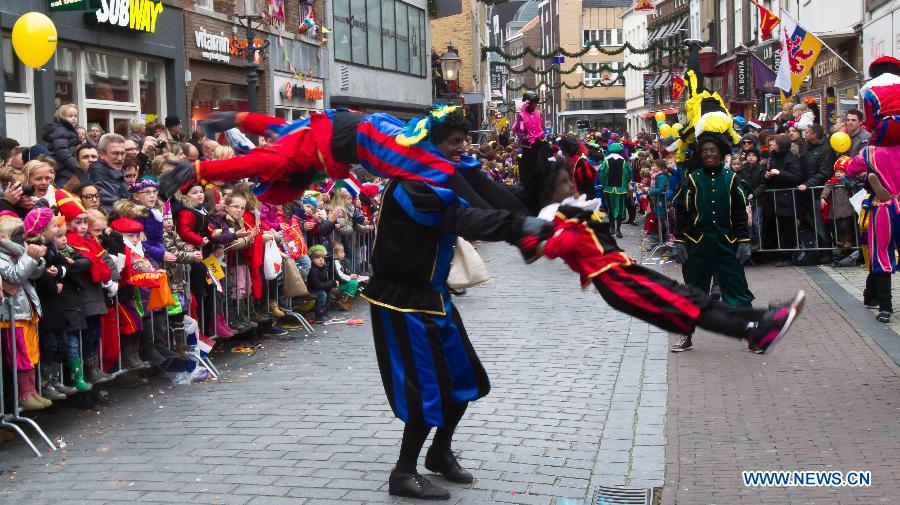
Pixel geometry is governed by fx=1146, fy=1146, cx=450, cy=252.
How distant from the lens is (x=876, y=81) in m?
9.19

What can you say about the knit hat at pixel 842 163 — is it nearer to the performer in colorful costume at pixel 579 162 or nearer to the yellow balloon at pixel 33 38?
the performer in colorful costume at pixel 579 162

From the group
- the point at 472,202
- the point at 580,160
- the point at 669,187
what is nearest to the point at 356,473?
the point at 472,202

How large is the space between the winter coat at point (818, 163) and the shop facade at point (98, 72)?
30.2 ft

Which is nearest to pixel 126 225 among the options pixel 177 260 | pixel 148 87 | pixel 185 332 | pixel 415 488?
pixel 177 260

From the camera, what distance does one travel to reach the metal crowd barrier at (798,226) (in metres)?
16.0

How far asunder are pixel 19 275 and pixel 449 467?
2.93 meters

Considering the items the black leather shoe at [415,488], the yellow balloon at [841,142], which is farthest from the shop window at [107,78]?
the black leather shoe at [415,488]

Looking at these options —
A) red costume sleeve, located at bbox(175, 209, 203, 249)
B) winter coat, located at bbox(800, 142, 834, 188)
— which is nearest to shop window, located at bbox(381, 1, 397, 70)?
winter coat, located at bbox(800, 142, 834, 188)

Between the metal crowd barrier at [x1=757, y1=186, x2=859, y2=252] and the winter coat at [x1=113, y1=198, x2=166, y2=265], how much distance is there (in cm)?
1004

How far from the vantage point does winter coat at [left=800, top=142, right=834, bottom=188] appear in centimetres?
1591

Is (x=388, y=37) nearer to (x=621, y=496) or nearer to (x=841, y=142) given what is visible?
(x=841, y=142)

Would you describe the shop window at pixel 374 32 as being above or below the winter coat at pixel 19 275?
above

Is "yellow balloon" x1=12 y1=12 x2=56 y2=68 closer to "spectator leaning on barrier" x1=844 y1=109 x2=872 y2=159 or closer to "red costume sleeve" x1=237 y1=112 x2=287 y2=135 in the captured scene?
"red costume sleeve" x1=237 y1=112 x2=287 y2=135

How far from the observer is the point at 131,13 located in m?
17.9
